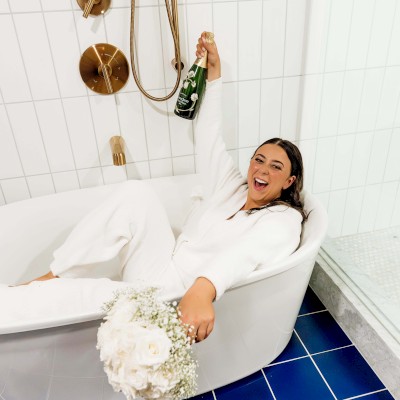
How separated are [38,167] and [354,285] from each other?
56.5 inches

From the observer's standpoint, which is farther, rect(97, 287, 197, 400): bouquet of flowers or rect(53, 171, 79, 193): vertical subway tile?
rect(53, 171, 79, 193): vertical subway tile

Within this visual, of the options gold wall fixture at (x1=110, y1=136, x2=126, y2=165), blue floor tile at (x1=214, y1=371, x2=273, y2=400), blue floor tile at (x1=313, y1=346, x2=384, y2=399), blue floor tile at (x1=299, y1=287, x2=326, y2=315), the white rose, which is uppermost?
gold wall fixture at (x1=110, y1=136, x2=126, y2=165)

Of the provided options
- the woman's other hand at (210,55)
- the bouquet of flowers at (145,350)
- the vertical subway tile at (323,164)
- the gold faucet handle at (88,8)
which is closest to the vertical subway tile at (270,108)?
the vertical subway tile at (323,164)

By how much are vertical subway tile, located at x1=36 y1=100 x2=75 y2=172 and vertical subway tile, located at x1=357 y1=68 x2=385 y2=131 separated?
1.36 m

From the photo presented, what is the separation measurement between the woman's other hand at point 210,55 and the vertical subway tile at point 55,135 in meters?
0.62

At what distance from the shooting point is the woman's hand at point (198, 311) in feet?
3.10

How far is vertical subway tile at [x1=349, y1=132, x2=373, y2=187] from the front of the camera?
191 cm

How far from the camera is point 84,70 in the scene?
155cm

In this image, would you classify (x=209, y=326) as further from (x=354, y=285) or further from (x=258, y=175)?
(x=354, y=285)

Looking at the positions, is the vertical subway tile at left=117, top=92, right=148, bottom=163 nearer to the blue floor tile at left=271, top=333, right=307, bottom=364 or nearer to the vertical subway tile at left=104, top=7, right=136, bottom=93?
the vertical subway tile at left=104, top=7, right=136, bottom=93

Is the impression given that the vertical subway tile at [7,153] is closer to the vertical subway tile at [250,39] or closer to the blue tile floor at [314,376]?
the vertical subway tile at [250,39]

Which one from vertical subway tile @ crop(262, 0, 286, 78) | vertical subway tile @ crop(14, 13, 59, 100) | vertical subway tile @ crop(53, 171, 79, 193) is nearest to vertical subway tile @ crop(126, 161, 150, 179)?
vertical subway tile @ crop(53, 171, 79, 193)

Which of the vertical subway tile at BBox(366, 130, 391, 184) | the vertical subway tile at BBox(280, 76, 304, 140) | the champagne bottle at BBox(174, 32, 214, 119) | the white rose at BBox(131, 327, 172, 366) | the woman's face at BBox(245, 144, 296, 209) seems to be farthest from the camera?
the vertical subway tile at BBox(366, 130, 391, 184)

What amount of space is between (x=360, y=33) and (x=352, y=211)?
2.87 ft
